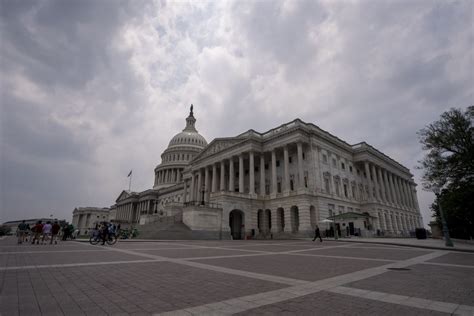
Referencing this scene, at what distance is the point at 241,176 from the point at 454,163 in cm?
3118

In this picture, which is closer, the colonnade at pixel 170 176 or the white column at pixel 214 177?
the white column at pixel 214 177

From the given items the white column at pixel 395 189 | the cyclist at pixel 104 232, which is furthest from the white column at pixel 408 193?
the cyclist at pixel 104 232

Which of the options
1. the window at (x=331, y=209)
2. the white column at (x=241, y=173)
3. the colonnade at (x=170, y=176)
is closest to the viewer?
the window at (x=331, y=209)

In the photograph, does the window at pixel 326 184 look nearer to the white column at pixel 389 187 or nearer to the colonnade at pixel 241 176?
the colonnade at pixel 241 176

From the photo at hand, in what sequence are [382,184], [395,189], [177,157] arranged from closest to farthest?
[382,184]
[395,189]
[177,157]

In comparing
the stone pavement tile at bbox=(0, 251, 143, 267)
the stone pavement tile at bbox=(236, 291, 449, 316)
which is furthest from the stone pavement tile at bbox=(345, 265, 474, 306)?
the stone pavement tile at bbox=(0, 251, 143, 267)

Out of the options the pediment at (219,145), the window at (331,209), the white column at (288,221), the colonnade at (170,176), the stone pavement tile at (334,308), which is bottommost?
the stone pavement tile at (334,308)

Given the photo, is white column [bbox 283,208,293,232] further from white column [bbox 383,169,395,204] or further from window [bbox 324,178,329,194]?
white column [bbox 383,169,395,204]

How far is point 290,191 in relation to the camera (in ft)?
135

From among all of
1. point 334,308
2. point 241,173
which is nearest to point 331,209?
point 241,173

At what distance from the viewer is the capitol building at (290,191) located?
38375 millimetres

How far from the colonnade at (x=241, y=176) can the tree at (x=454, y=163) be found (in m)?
17.5

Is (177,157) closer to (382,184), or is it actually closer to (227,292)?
(382,184)

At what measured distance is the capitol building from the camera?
126ft
